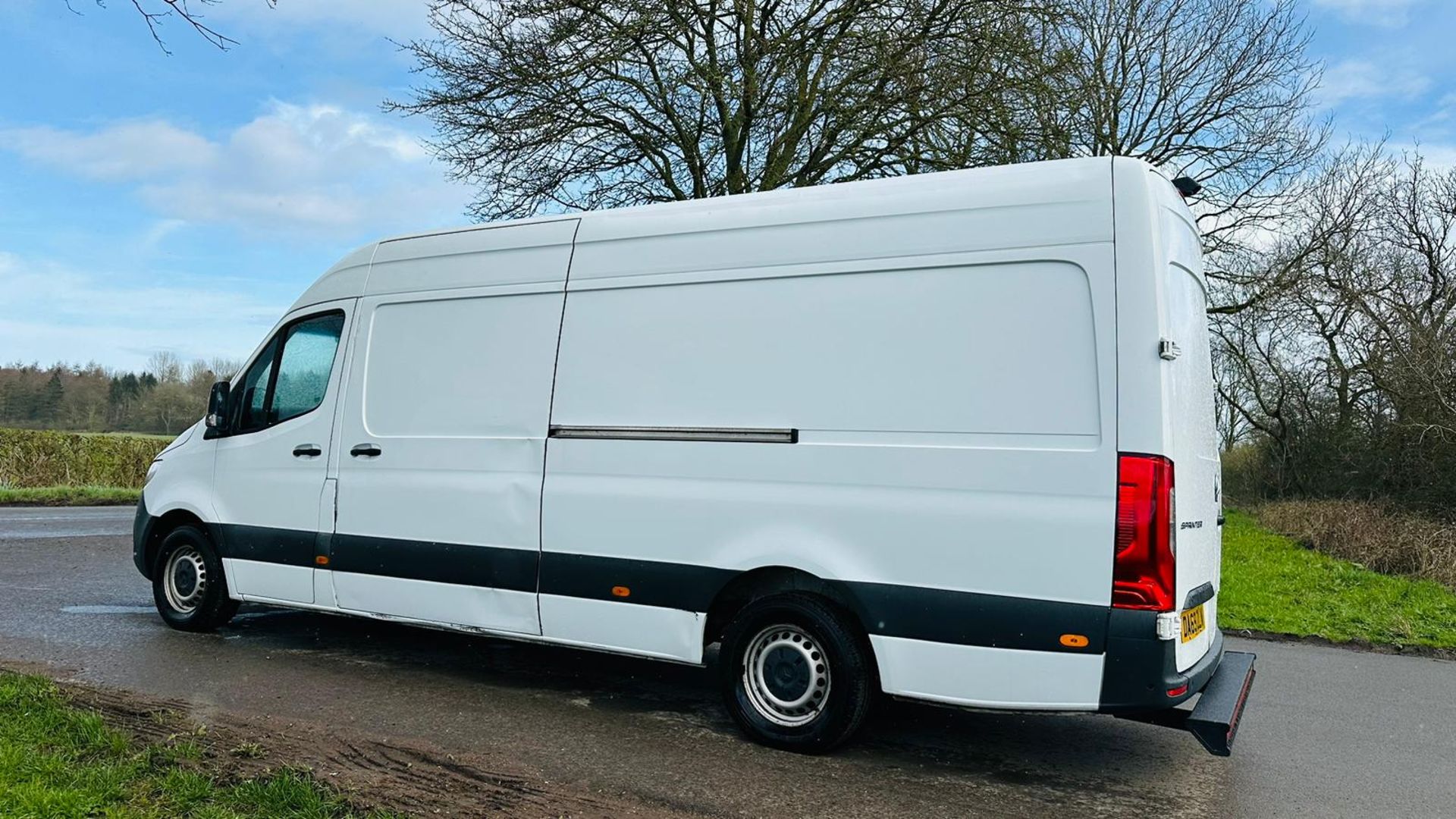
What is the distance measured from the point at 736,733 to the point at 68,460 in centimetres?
2164

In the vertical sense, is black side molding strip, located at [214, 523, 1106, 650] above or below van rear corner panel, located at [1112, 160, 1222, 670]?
below

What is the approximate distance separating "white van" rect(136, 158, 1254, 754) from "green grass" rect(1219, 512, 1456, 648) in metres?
4.39

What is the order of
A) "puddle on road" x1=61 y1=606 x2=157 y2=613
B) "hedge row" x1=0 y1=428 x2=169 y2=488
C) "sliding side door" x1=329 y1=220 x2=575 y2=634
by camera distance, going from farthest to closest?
"hedge row" x1=0 y1=428 x2=169 y2=488, "puddle on road" x1=61 y1=606 x2=157 y2=613, "sliding side door" x1=329 y1=220 x2=575 y2=634

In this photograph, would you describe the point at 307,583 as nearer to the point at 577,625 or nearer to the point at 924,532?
the point at 577,625

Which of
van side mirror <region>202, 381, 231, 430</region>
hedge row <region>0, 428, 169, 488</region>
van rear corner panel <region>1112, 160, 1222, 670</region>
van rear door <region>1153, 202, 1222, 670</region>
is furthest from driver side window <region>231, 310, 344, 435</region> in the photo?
hedge row <region>0, 428, 169, 488</region>

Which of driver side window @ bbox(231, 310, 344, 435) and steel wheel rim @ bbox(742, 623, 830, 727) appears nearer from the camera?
steel wheel rim @ bbox(742, 623, 830, 727)

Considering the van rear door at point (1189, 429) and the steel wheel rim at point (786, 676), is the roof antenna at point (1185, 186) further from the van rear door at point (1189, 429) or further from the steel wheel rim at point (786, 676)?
the steel wheel rim at point (786, 676)

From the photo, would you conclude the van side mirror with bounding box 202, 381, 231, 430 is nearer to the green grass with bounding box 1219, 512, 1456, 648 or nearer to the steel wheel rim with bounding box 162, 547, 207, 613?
the steel wheel rim with bounding box 162, 547, 207, 613

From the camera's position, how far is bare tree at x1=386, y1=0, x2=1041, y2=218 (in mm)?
13414

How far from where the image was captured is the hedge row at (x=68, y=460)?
2120 centimetres

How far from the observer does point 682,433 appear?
525 cm

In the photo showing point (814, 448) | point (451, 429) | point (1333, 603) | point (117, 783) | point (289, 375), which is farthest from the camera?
point (1333, 603)

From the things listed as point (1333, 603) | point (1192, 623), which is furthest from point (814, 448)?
point (1333, 603)

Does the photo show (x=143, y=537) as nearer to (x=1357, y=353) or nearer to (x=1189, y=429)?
(x=1189, y=429)
